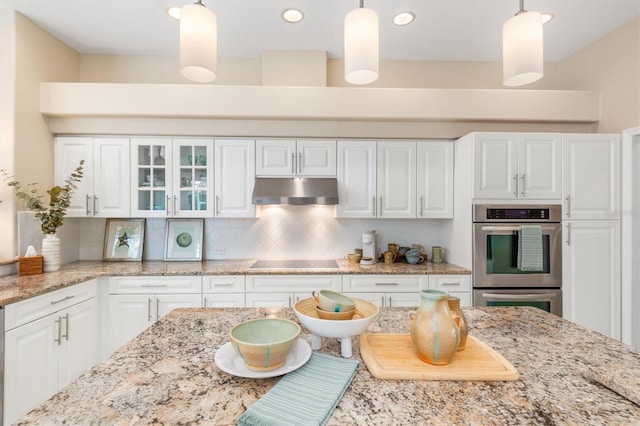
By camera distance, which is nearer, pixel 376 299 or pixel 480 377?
pixel 480 377

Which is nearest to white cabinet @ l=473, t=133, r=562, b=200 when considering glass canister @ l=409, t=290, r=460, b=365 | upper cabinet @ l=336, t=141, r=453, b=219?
upper cabinet @ l=336, t=141, r=453, b=219

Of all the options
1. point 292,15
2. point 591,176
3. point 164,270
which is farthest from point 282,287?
point 591,176

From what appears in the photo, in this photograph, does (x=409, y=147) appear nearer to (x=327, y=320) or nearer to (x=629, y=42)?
(x=629, y=42)

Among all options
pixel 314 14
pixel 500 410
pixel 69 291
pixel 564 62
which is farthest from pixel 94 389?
pixel 564 62

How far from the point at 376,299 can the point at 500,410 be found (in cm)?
202

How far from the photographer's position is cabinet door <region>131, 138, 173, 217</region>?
292 cm

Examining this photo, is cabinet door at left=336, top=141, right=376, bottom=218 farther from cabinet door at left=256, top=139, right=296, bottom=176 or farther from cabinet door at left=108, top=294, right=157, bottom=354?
cabinet door at left=108, top=294, right=157, bottom=354

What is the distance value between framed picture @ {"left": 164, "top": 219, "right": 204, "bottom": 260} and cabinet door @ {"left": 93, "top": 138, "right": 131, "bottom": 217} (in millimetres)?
447

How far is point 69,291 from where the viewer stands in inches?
89.1

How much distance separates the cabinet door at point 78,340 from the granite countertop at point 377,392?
5.63 feet

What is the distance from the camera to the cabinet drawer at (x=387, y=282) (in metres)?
2.71

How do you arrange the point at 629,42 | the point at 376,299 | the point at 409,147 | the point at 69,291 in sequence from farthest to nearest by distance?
1. the point at 409,147
2. the point at 376,299
3. the point at 629,42
4. the point at 69,291

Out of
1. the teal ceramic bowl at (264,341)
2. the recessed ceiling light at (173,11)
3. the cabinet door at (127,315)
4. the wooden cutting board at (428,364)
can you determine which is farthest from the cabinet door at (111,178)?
the wooden cutting board at (428,364)

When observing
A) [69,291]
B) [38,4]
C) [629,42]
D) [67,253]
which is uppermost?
[38,4]
